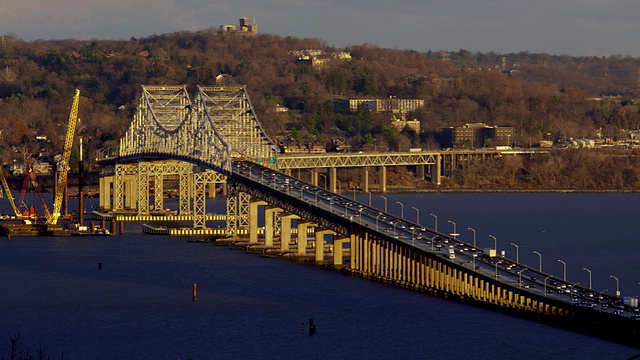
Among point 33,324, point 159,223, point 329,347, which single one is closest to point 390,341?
point 329,347

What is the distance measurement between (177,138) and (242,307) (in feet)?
187

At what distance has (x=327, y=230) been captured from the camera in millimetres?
98312

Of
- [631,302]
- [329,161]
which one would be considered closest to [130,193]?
[329,161]

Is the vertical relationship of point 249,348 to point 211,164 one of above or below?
below

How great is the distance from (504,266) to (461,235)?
117 feet

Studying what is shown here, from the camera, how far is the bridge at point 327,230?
249ft

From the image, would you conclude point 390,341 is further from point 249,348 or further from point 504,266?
point 504,266

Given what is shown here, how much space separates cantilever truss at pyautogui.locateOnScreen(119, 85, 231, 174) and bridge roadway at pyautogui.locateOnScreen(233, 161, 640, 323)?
5342mm

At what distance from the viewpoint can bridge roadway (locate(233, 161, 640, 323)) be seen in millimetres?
75625

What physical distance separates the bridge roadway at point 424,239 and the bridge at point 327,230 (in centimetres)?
8

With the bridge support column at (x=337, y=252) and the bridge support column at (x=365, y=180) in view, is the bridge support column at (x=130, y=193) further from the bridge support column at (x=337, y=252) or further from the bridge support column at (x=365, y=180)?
the bridge support column at (x=337, y=252)

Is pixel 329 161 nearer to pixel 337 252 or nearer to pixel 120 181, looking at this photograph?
pixel 120 181

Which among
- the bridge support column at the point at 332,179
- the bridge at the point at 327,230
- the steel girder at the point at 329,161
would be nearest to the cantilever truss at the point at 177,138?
the bridge at the point at 327,230

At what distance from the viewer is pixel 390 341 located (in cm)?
7144
